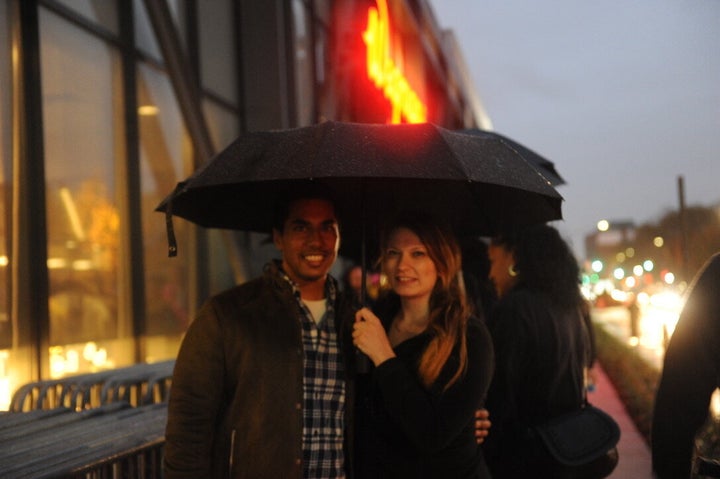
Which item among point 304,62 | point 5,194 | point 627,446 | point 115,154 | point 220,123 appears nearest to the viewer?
point 5,194

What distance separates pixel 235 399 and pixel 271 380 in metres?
0.14

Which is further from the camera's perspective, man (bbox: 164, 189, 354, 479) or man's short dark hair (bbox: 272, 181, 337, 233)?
man's short dark hair (bbox: 272, 181, 337, 233)

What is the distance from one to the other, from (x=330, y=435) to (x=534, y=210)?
148 centimetres

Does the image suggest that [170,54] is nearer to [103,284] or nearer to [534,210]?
[103,284]

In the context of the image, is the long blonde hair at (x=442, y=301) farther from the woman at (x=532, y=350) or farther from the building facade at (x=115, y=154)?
the building facade at (x=115, y=154)

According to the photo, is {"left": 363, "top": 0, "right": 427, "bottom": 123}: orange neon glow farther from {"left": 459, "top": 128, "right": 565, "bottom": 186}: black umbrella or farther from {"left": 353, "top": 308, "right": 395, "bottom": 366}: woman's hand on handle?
{"left": 353, "top": 308, "right": 395, "bottom": 366}: woman's hand on handle

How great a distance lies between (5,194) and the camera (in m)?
5.79

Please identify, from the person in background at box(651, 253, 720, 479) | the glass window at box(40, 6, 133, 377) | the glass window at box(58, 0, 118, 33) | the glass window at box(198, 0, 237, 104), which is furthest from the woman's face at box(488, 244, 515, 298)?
the glass window at box(198, 0, 237, 104)

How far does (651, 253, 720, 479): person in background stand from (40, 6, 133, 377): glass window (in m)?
5.04

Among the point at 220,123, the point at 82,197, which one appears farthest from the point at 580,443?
the point at 220,123

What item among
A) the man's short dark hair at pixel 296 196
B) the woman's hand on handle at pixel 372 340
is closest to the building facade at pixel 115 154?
the man's short dark hair at pixel 296 196

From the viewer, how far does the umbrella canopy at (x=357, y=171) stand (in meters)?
2.82

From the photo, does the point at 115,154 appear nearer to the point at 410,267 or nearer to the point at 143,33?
the point at 143,33

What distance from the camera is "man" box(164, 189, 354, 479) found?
2736 mm
